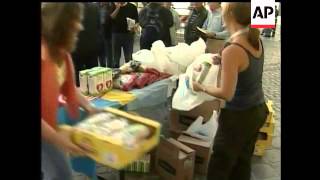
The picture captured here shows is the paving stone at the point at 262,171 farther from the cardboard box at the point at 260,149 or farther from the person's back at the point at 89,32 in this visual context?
the person's back at the point at 89,32

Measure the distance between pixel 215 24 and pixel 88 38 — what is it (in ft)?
1.45

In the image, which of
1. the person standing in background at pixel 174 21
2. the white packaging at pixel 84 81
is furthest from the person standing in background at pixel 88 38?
the person standing in background at pixel 174 21

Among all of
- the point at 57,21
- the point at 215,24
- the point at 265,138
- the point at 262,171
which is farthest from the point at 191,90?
the point at 265,138

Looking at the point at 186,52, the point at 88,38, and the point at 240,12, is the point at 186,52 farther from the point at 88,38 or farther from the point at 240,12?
the point at 88,38

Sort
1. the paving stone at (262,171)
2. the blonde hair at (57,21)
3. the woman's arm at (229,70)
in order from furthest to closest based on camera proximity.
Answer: the paving stone at (262,171) < the woman's arm at (229,70) < the blonde hair at (57,21)

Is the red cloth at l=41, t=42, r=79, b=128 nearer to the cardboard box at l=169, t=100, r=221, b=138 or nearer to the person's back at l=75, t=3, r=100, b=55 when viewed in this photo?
the person's back at l=75, t=3, r=100, b=55

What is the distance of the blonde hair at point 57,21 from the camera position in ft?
3.27

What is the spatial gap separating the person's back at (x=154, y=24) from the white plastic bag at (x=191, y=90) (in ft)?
0.44

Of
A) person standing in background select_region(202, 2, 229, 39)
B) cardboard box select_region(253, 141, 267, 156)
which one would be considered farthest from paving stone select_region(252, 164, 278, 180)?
person standing in background select_region(202, 2, 229, 39)

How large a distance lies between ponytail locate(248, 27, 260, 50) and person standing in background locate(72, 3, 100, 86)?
0.49 metres

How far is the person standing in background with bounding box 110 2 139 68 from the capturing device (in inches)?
44.9
